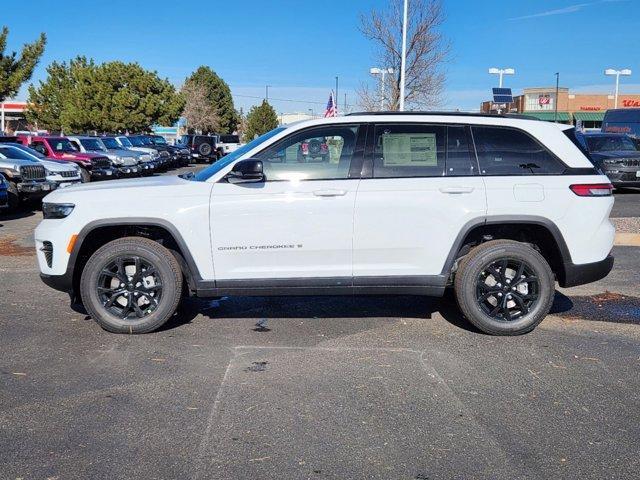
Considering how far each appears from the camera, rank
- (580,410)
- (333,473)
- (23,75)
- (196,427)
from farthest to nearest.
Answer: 1. (23,75)
2. (580,410)
3. (196,427)
4. (333,473)

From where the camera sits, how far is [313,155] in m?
5.87

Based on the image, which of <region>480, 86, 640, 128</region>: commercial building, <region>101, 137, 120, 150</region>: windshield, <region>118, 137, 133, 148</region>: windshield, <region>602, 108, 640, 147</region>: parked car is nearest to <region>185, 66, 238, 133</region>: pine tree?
<region>480, 86, 640, 128</region>: commercial building

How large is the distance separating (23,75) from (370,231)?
29.9 m

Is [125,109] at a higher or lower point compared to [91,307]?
higher

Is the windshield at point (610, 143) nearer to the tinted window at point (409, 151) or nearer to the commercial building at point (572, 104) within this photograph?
the tinted window at point (409, 151)

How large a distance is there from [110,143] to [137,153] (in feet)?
6.20

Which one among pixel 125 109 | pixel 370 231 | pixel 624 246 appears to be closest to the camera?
pixel 370 231

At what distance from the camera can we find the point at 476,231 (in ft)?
19.6

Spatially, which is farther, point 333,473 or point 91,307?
point 91,307

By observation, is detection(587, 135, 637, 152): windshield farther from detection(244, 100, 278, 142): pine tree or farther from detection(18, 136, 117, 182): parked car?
detection(244, 100, 278, 142): pine tree

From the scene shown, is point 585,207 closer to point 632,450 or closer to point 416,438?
point 632,450

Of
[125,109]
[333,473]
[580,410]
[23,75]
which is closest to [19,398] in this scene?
[333,473]

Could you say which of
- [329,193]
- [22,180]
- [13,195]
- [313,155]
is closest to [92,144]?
[22,180]

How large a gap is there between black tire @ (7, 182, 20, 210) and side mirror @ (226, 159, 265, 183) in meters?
11.6
